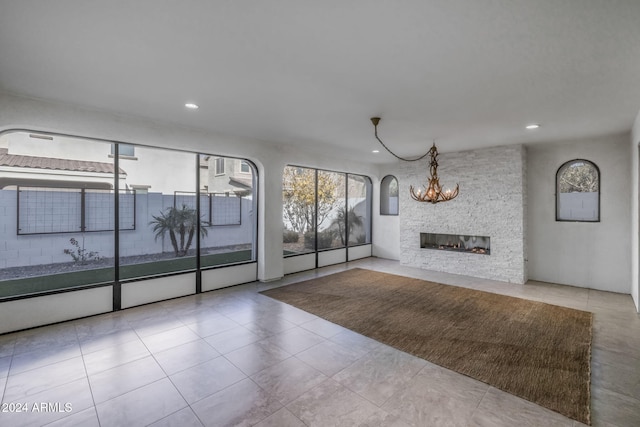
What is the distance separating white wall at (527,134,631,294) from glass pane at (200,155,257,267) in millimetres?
5991

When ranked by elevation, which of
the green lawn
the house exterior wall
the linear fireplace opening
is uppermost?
the house exterior wall

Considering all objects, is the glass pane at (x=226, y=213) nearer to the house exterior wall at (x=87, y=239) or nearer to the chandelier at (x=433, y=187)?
the house exterior wall at (x=87, y=239)

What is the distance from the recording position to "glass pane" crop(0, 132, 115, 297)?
12.5 ft

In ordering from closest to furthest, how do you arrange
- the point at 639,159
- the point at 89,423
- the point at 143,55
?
the point at 89,423, the point at 143,55, the point at 639,159

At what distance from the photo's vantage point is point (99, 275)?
4.59m

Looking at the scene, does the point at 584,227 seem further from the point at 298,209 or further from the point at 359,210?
the point at 298,209

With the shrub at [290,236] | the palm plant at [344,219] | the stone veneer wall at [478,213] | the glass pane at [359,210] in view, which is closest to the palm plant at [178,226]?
the shrub at [290,236]

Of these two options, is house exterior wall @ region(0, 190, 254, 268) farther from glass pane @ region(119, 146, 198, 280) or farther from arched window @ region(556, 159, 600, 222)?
arched window @ region(556, 159, 600, 222)

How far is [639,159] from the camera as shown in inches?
167

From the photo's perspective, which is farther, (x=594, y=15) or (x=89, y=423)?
(x=89, y=423)

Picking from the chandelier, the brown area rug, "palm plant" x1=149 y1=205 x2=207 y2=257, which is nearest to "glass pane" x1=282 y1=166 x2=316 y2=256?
the brown area rug

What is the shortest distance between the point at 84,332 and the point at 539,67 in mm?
5847

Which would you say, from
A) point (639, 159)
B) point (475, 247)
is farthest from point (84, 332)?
point (639, 159)

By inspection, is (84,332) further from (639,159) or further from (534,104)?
(639,159)
